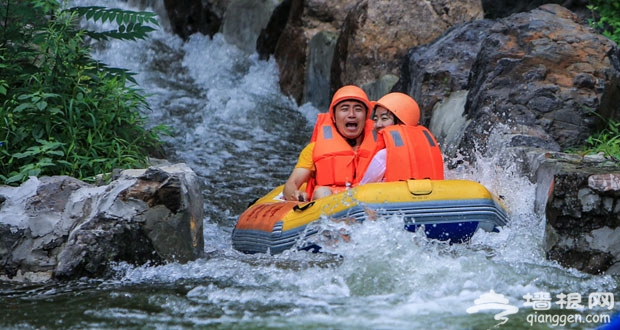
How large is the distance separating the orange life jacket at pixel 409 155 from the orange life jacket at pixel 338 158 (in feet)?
0.98

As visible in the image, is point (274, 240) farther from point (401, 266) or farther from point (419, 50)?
point (419, 50)

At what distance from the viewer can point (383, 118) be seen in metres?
7.16

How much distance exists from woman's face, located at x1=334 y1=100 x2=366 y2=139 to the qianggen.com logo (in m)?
2.30

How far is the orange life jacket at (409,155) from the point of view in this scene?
6.50 metres

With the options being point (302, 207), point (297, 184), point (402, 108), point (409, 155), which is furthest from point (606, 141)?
point (302, 207)

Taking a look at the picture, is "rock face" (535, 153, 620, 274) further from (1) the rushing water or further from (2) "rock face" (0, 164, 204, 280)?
(2) "rock face" (0, 164, 204, 280)

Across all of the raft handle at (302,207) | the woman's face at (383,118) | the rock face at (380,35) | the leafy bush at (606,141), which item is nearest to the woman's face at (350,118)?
the woman's face at (383,118)

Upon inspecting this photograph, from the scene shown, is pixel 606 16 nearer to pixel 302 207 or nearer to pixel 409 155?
pixel 409 155

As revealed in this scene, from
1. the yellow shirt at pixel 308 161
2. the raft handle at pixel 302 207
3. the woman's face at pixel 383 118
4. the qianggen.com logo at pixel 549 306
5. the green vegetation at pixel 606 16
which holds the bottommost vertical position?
the qianggen.com logo at pixel 549 306

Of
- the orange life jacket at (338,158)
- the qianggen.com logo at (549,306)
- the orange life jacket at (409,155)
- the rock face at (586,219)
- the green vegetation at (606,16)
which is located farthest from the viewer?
the green vegetation at (606,16)

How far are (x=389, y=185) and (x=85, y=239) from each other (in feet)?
6.21

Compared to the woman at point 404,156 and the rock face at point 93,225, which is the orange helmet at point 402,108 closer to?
the woman at point 404,156

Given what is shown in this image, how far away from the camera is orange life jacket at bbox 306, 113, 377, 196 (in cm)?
693

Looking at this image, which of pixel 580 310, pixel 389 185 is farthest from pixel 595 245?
pixel 389 185
